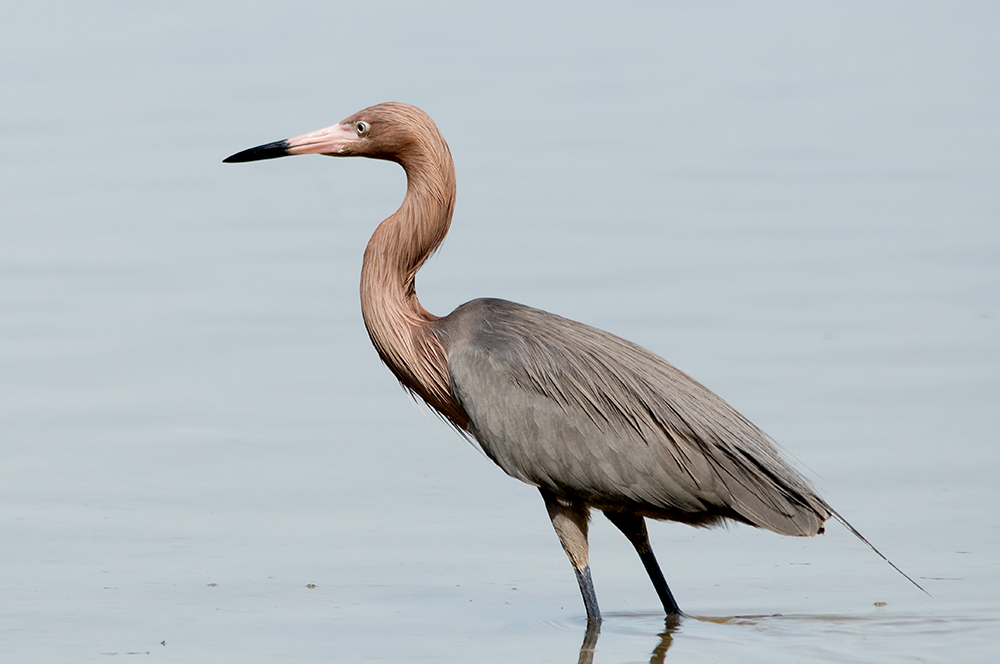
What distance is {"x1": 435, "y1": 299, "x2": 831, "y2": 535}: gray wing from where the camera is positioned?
7.04 meters

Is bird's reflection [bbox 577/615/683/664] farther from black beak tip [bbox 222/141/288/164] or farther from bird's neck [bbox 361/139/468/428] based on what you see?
black beak tip [bbox 222/141/288/164]

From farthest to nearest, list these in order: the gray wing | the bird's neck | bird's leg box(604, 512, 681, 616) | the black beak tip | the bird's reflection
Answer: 1. the black beak tip
2. the bird's neck
3. bird's leg box(604, 512, 681, 616)
4. the gray wing
5. the bird's reflection

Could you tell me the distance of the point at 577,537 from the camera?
716cm

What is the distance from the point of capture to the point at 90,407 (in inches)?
384

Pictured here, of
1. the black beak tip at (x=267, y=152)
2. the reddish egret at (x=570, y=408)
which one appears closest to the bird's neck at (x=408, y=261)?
the reddish egret at (x=570, y=408)

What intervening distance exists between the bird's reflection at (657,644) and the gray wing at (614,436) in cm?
47

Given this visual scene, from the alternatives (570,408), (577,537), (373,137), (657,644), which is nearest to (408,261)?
(373,137)

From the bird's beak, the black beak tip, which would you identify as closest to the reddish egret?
the bird's beak

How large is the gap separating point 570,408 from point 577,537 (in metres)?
0.57

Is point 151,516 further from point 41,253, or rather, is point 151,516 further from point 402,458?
point 41,253

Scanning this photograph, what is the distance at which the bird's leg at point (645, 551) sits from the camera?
7246 millimetres

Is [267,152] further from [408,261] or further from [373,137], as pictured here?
[408,261]

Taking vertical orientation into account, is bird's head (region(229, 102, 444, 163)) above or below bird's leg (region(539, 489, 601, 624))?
above

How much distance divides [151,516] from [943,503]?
13.6 feet
